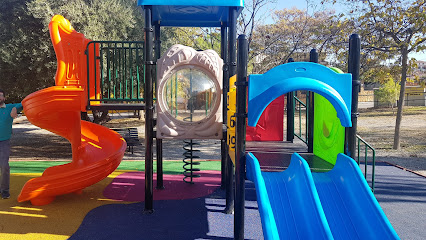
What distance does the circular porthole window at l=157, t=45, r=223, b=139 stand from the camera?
17.5 ft

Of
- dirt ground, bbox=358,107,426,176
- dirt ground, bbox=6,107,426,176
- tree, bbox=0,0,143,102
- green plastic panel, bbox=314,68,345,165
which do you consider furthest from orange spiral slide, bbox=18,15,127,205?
dirt ground, bbox=358,107,426,176

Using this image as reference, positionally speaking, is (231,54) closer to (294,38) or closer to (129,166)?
(129,166)

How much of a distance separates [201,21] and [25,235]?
4579mm

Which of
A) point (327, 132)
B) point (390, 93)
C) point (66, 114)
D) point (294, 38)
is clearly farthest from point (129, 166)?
point (390, 93)

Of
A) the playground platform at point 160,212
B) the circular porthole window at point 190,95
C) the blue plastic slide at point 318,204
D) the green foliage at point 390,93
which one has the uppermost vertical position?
the green foliage at point 390,93

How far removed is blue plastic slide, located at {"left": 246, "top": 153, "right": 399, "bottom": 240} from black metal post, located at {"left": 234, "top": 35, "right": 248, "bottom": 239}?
0.15 meters

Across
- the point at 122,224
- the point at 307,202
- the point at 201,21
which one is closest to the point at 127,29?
the point at 201,21

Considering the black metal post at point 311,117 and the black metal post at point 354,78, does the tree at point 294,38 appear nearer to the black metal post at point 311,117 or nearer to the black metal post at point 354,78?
the black metal post at point 311,117

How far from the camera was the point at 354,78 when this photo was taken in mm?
3820

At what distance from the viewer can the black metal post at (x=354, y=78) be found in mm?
3723

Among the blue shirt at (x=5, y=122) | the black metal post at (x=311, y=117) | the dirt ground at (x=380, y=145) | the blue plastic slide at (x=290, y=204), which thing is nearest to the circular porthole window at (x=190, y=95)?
the black metal post at (x=311, y=117)

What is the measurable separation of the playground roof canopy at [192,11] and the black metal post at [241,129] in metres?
1.21

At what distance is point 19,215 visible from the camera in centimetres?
519

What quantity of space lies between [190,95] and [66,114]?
2.38 m
